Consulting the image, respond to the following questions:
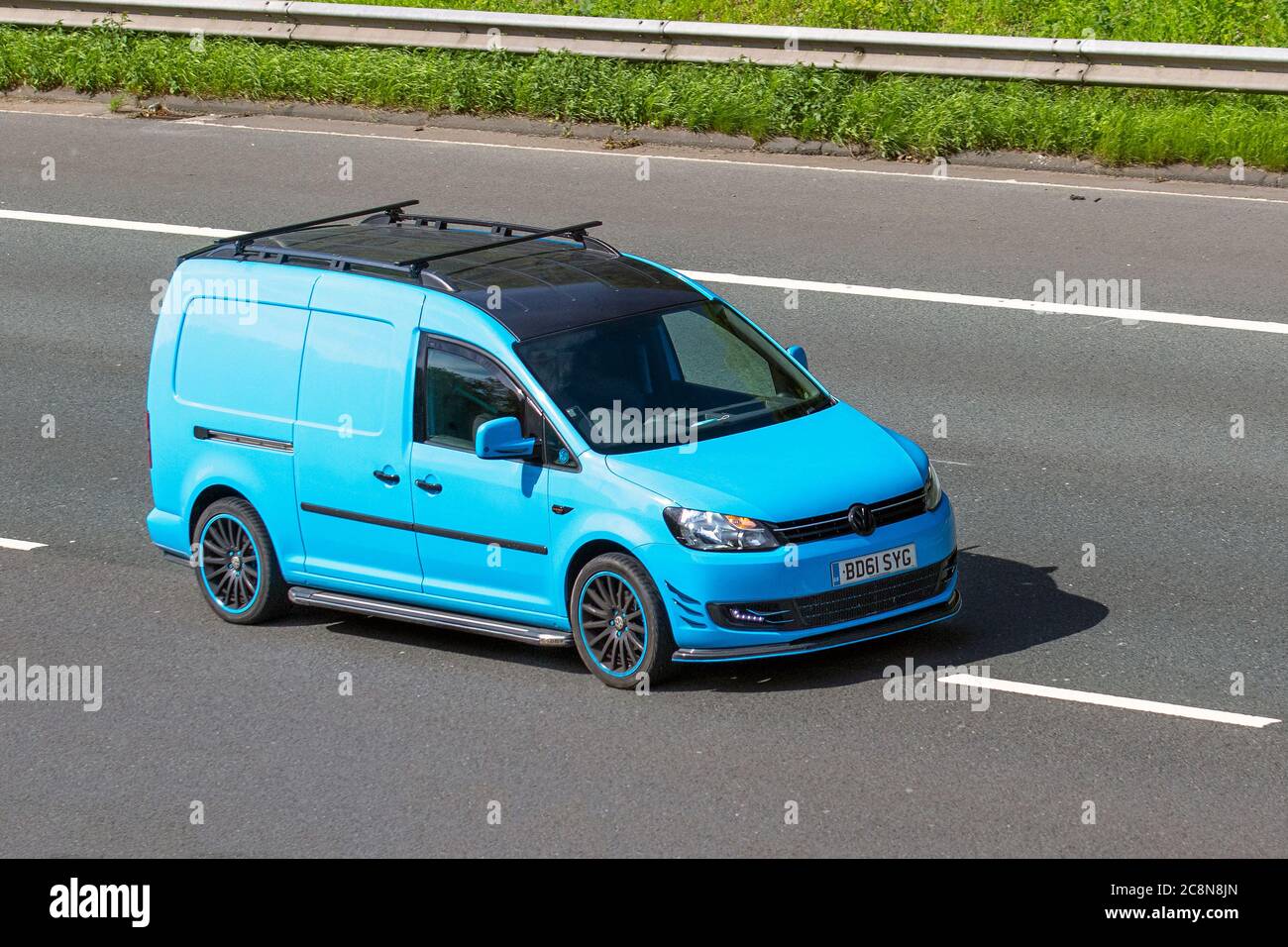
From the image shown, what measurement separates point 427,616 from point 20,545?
10.4ft

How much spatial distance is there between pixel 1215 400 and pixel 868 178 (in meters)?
5.27

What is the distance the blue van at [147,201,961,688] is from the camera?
8.53m

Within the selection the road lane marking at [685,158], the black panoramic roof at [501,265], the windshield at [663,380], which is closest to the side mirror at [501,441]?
the windshield at [663,380]

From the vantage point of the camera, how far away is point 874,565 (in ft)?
28.4

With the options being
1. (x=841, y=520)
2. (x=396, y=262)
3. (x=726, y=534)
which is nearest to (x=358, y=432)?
(x=396, y=262)

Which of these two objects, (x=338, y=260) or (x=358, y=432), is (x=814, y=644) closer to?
(x=358, y=432)

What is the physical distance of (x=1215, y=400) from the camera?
12.1 metres

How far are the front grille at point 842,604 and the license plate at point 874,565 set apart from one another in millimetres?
33

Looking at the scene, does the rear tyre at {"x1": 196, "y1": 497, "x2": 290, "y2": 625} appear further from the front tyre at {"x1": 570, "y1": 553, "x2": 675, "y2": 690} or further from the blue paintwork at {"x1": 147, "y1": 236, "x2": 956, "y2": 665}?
the front tyre at {"x1": 570, "y1": 553, "x2": 675, "y2": 690}

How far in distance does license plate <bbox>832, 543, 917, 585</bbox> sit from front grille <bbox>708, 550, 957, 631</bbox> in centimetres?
3

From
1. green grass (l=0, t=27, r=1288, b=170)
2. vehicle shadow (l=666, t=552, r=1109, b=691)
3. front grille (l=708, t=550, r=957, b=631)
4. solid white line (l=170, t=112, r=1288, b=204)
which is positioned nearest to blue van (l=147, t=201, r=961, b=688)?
front grille (l=708, t=550, r=957, b=631)

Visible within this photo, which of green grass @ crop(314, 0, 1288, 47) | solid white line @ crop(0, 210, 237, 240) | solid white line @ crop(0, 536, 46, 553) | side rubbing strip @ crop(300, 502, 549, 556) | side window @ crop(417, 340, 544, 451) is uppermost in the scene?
green grass @ crop(314, 0, 1288, 47)

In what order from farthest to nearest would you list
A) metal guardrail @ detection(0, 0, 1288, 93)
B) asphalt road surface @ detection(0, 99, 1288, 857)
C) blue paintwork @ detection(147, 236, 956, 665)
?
metal guardrail @ detection(0, 0, 1288, 93)
blue paintwork @ detection(147, 236, 956, 665)
asphalt road surface @ detection(0, 99, 1288, 857)

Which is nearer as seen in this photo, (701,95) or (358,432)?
(358,432)
